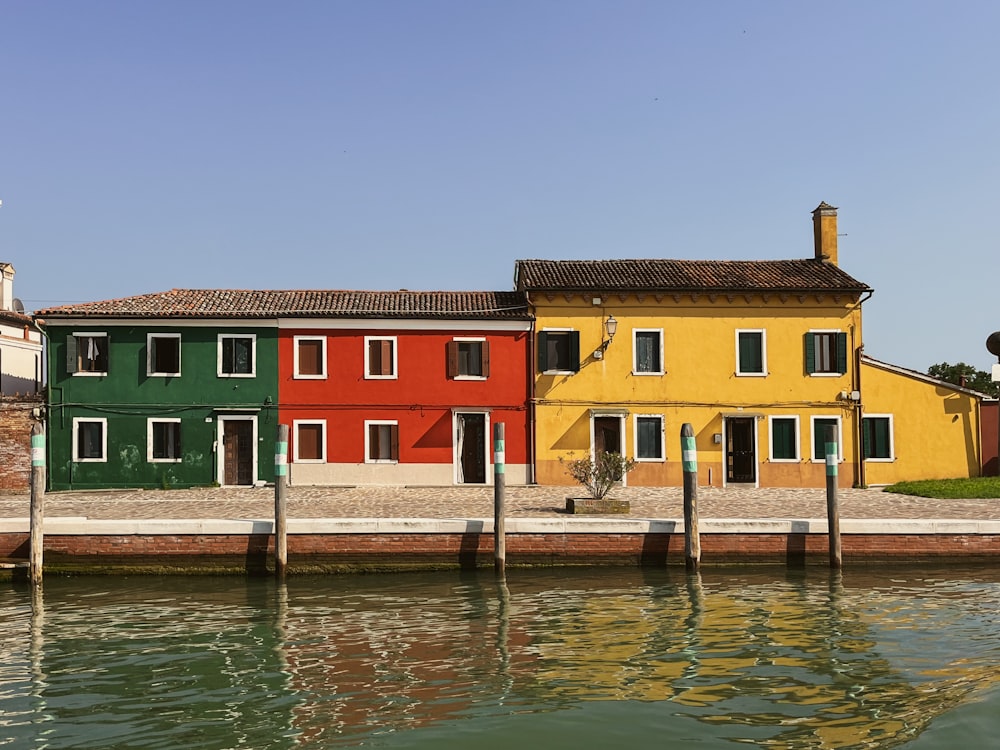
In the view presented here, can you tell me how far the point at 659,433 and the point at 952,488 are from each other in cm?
790

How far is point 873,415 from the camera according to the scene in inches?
1042

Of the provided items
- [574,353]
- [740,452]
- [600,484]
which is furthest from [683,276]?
[600,484]

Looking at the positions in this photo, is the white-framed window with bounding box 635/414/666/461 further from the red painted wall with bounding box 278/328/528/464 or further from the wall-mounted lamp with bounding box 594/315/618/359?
the red painted wall with bounding box 278/328/528/464

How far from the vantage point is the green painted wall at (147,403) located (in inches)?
985

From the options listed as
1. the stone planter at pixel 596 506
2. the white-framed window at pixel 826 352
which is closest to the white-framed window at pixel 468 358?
the white-framed window at pixel 826 352

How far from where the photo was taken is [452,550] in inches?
550

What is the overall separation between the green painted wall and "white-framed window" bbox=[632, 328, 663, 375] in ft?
35.3

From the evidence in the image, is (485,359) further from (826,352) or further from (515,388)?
(826,352)

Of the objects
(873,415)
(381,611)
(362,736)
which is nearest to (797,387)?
(873,415)

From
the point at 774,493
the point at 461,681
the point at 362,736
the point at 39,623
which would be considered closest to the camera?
the point at 362,736

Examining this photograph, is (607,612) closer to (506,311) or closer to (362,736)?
(362,736)

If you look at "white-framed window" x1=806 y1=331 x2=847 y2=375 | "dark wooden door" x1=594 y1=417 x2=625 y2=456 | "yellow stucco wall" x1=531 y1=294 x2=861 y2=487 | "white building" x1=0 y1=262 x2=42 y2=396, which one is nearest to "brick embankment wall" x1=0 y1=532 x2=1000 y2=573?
"yellow stucco wall" x1=531 y1=294 x2=861 y2=487

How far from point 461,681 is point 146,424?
1975cm

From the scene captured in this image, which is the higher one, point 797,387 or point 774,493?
point 797,387
